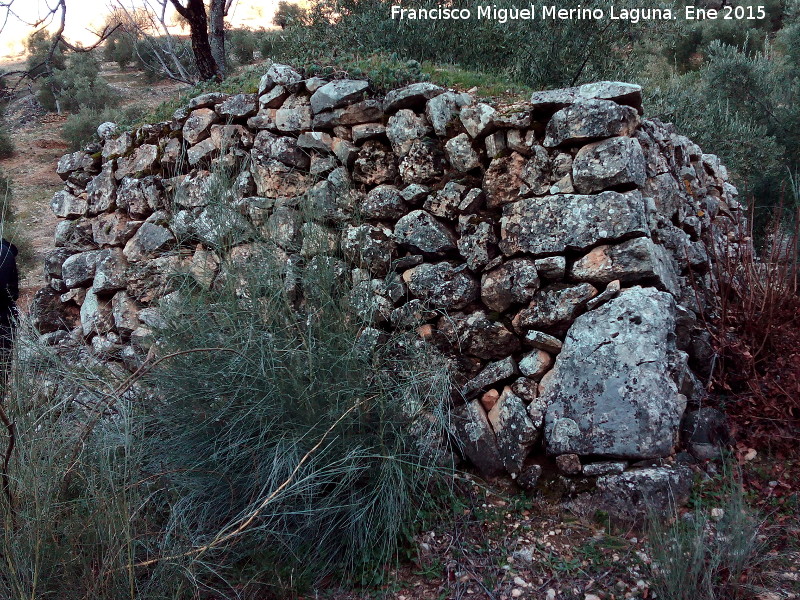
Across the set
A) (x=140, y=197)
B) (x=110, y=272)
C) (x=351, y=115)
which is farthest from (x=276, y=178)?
(x=110, y=272)

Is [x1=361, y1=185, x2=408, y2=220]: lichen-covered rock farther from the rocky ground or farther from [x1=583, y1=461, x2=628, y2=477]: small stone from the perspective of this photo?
[x1=583, y1=461, x2=628, y2=477]: small stone

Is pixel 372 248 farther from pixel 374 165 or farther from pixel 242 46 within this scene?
pixel 242 46

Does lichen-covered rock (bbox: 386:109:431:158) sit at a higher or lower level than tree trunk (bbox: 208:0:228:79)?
lower

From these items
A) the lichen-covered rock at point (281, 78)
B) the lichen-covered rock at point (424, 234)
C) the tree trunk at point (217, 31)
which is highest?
the tree trunk at point (217, 31)

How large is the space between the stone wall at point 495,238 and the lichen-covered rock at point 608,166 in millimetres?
11

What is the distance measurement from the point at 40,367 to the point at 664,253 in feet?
10.3

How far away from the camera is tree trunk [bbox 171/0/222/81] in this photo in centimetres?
640

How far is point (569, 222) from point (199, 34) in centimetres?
483

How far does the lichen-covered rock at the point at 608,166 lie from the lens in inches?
128

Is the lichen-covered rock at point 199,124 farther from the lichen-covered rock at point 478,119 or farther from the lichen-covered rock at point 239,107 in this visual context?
the lichen-covered rock at point 478,119

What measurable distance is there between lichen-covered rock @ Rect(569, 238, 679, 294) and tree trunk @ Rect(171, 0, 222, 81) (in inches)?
183

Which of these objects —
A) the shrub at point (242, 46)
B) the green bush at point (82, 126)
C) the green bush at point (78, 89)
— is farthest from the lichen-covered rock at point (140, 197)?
the shrub at point (242, 46)

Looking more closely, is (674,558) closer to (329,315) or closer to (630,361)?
(630,361)

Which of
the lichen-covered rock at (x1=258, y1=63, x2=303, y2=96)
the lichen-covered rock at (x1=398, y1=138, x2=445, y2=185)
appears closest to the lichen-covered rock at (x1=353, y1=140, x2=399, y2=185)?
the lichen-covered rock at (x1=398, y1=138, x2=445, y2=185)
